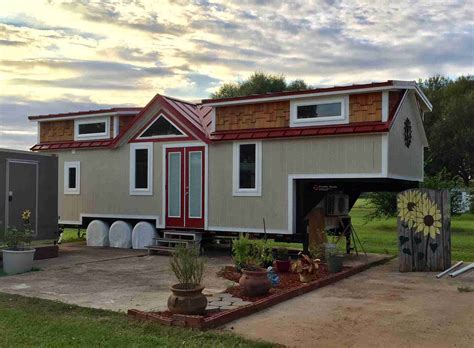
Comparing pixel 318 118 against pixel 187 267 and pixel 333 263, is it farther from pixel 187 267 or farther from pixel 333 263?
pixel 187 267

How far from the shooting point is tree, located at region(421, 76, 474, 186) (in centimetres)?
3550

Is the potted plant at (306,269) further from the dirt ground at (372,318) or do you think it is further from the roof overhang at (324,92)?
the roof overhang at (324,92)

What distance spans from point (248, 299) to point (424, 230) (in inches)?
190

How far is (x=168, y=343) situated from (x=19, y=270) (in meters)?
5.98

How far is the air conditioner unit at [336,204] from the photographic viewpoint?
13.5 metres

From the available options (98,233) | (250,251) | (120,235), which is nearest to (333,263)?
(250,251)

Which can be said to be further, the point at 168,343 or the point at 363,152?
the point at 363,152

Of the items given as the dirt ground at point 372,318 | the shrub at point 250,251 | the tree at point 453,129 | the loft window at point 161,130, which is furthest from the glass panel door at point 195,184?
the tree at point 453,129

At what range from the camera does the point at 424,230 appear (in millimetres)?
10625

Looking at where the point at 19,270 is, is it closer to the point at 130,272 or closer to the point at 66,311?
the point at 130,272

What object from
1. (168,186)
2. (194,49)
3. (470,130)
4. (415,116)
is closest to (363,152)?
(415,116)

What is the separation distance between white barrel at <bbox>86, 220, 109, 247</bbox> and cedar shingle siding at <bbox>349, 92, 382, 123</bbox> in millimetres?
7828

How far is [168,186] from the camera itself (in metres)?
14.0

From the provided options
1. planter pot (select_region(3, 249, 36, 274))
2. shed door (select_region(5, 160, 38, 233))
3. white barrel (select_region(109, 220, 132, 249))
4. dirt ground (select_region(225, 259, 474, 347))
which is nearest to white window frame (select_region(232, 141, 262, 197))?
white barrel (select_region(109, 220, 132, 249))
